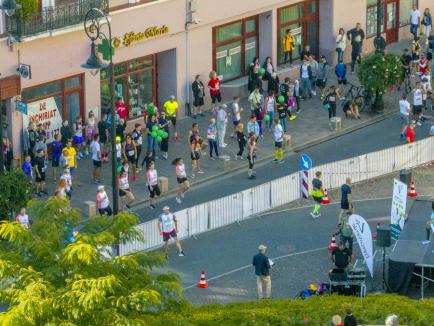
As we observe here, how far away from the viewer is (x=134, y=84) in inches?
2074

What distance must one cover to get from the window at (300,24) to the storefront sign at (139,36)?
24.2ft

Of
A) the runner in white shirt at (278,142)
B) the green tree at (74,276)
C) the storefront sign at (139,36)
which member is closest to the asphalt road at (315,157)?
the runner in white shirt at (278,142)

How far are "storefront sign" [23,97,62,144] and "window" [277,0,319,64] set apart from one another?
12434mm

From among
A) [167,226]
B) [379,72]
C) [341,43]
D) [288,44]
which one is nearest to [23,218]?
[167,226]

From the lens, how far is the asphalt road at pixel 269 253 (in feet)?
130

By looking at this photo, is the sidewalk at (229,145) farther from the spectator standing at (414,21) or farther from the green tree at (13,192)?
the spectator standing at (414,21)

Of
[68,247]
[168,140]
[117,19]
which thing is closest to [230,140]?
[168,140]

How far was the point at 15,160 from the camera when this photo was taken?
47.1 metres

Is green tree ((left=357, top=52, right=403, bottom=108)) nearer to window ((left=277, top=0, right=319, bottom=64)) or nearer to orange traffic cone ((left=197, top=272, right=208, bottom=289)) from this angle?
window ((left=277, top=0, right=319, bottom=64))

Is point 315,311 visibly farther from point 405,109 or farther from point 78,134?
point 405,109

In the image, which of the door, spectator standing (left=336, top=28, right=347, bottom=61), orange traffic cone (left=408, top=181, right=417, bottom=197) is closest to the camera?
orange traffic cone (left=408, top=181, right=417, bottom=197)

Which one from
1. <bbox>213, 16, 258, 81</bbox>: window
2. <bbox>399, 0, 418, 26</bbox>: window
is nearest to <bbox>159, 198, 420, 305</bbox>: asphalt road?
<bbox>213, 16, 258, 81</bbox>: window

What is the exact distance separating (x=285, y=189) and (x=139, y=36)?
30.1 ft

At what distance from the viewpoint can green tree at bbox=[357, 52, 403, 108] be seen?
176ft
